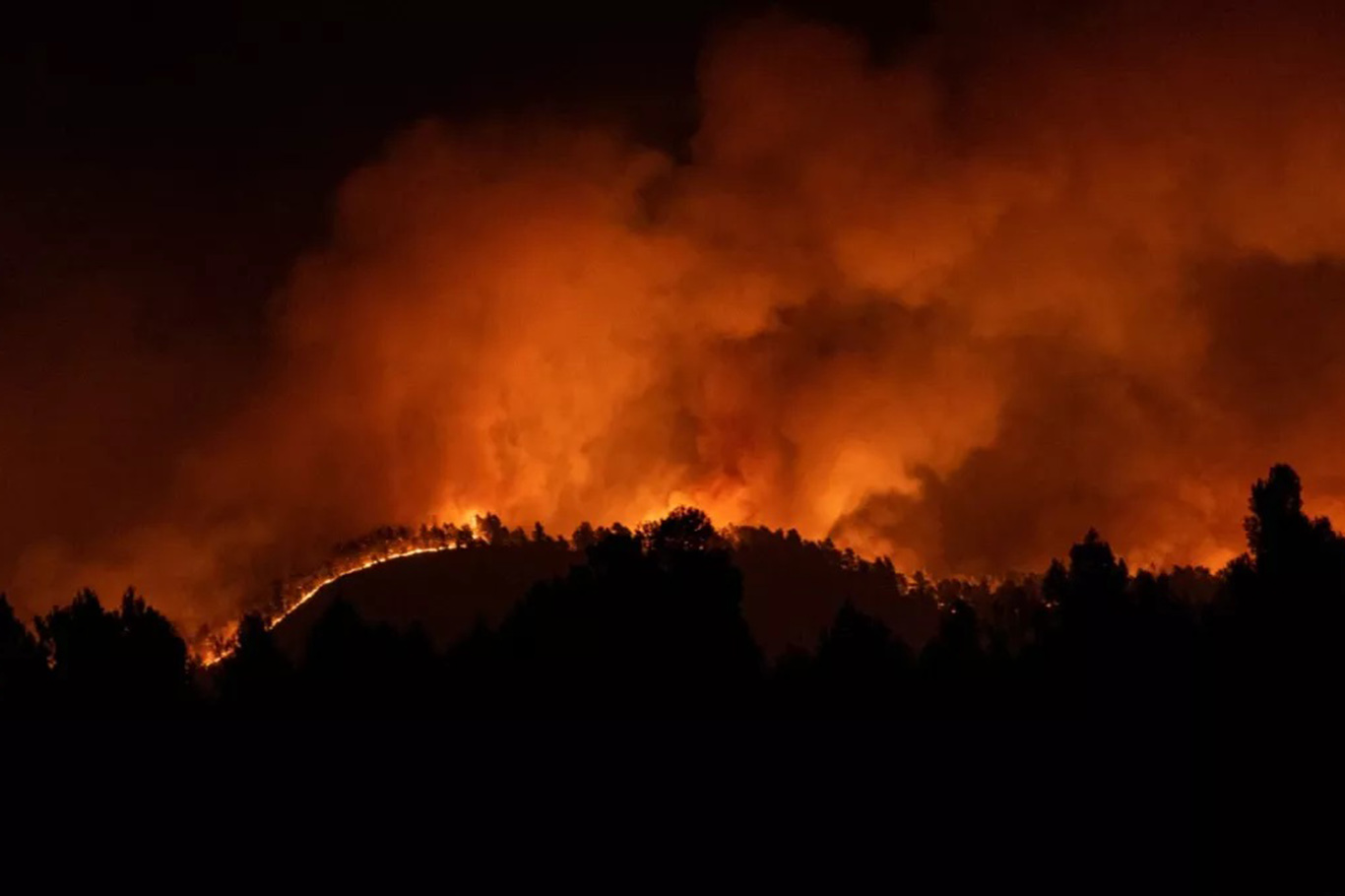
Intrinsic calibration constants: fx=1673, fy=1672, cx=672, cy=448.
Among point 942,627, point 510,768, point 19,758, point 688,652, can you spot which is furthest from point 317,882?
point 942,627

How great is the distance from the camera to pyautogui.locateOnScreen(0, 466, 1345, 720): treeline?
28688 mm

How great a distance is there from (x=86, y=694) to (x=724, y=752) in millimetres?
11153

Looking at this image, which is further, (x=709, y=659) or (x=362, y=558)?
(x=362, y=558)

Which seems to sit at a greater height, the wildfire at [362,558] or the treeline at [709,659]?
the wildfire at [362,558]

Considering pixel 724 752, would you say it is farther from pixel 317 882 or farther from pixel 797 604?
pixel 797 604

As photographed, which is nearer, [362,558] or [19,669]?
[19,669]

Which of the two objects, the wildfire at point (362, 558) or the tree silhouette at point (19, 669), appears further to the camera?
the wildfire at point (362, 558)

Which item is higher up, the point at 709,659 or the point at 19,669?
the point at 19,669

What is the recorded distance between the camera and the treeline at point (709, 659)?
28688 mm

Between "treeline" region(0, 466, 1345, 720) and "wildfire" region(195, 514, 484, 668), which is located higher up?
"wildfire" region(195, 514, 484, 668)

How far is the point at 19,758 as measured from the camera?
89.1 ft

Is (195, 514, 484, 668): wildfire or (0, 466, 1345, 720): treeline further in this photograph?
(195, 514, 484, 668): wildfire

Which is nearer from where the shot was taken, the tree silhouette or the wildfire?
the tree silhouette

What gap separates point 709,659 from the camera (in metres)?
30.0
